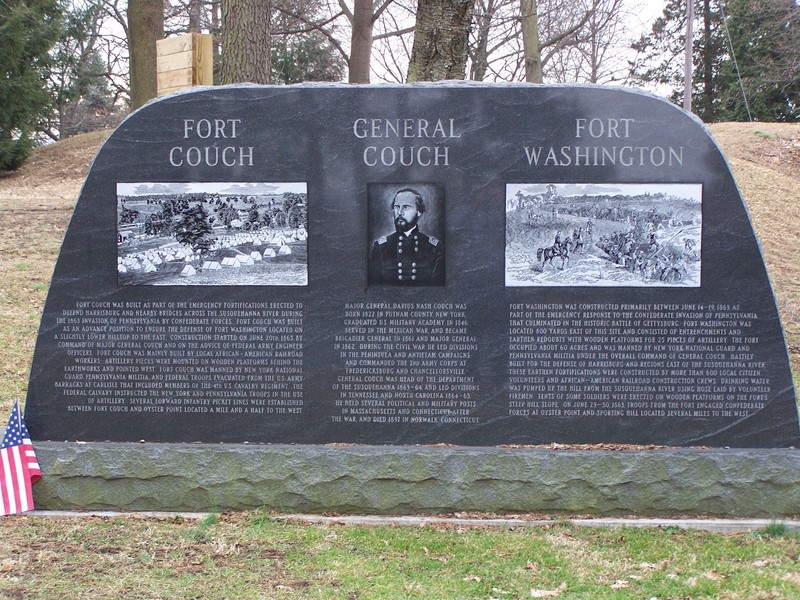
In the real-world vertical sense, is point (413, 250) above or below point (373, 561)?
above

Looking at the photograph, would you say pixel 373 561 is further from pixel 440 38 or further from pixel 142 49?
pixel 142 49

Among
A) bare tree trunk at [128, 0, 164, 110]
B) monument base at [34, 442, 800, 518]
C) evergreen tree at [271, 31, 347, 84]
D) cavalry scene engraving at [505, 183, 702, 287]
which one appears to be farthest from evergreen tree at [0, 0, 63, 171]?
cavalry scene engraving at [505, 183, 702, 287]

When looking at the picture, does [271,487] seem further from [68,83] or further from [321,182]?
[68,83]

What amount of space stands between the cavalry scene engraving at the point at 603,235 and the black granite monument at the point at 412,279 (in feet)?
0.04

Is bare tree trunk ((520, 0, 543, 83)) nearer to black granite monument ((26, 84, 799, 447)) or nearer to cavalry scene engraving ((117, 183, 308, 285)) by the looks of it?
black granite monument ((26, 84, 799, 447))

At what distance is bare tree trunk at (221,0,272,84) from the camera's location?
9.55m

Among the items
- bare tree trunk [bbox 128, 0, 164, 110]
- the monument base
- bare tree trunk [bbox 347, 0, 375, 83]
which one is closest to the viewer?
the monument base

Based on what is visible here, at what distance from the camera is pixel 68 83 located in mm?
32281

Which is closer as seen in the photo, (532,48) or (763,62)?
(532,48)

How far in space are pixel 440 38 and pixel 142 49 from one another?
5736 millimetres

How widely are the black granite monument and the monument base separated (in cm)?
16

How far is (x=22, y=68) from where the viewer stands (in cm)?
2161

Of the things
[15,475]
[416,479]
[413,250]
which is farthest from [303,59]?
[416,479]

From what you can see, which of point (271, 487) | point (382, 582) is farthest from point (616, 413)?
point (271, 487)
